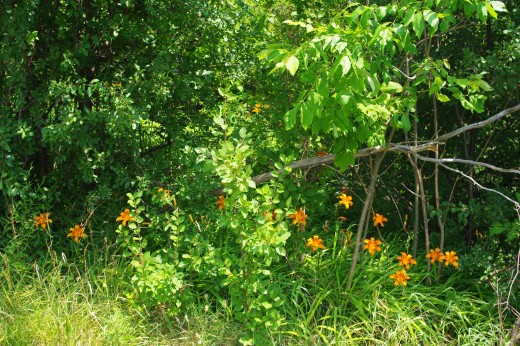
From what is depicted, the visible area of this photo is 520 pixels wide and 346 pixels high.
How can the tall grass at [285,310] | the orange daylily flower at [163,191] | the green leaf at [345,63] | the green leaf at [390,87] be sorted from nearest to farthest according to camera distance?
the green leaf at [345,63]
the green leaf at [390,87]
the tall grass at [285,310]
the orange daylily flower at [163,191]

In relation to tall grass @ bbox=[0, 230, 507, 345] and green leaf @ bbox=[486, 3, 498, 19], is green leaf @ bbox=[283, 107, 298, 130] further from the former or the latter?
tall grass @ bbox=[0, 230, 507, 345]

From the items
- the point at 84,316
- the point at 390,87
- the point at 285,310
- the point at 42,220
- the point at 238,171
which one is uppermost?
the point at 390,87

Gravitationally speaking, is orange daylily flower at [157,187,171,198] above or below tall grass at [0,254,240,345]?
above

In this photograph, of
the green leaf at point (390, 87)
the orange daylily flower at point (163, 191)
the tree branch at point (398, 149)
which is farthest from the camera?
the orange daylily flower at point (163, 191)

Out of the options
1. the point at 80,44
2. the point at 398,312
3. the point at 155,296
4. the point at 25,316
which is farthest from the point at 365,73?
the point at 25,316

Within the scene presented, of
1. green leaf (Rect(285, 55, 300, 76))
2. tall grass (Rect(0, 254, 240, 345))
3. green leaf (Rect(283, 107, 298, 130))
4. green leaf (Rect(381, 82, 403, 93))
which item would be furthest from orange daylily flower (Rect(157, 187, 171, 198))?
green leaf (Rect(381, 82, 403, 93))

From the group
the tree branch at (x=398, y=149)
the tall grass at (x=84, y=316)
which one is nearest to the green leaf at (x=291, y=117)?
the tree branch at (x=398, y=149)

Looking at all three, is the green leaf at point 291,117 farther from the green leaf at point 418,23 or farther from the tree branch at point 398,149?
the green leaf at point 418,23

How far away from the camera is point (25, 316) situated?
3.62 metres

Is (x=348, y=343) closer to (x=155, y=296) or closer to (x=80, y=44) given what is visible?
(x=155, y=296)

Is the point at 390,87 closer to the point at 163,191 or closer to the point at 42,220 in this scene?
the point at 163,191

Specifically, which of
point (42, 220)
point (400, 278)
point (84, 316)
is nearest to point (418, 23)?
point (400, 278)

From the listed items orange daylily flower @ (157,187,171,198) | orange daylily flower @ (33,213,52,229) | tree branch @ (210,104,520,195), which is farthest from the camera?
orange daylily flower @ (33,213,52,229)

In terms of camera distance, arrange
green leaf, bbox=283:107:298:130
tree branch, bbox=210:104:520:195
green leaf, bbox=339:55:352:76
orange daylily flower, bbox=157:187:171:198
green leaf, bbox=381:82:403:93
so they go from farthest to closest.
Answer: orange daylily flower, bbox=157:187:171:198 → tree branch, bbox=210:104:520:195 → green leaf, bbox=381:82:403:93 → green leaf, bbox=283:107:298:130 → green leaf, bbox=339:55:352:76
